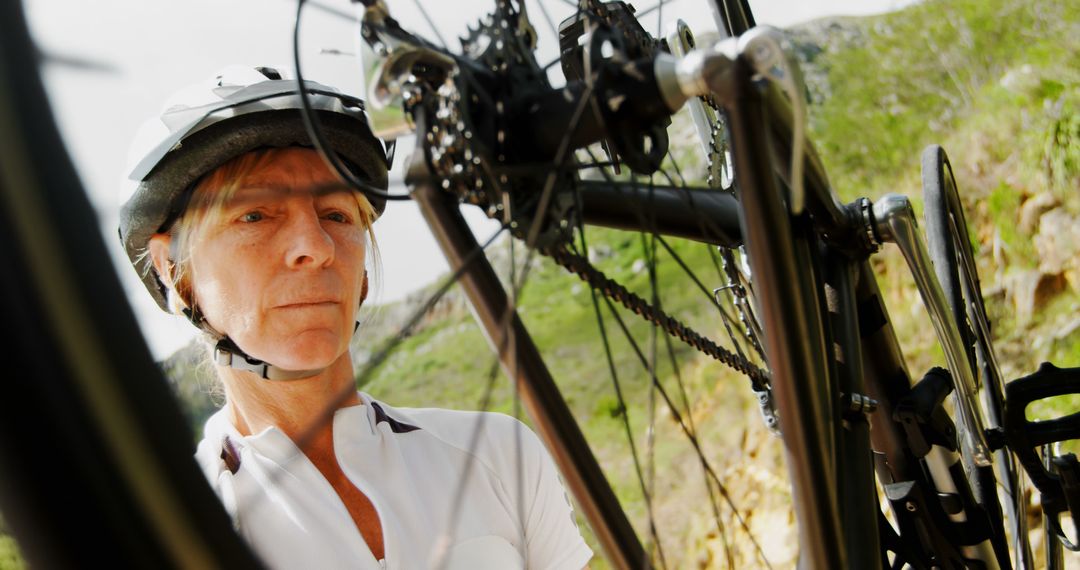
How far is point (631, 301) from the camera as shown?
683mm

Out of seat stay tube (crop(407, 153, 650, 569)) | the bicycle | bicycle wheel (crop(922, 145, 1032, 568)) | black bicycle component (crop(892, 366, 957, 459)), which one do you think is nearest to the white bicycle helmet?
the bicycle

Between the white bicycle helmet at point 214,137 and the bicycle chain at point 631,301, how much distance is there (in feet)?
1.36

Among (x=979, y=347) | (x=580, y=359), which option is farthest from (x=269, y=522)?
(x=580, y=359)

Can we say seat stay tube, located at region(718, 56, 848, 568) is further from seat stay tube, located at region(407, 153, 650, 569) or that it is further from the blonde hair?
the blonde hair

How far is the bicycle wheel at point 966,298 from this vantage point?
4.55ft

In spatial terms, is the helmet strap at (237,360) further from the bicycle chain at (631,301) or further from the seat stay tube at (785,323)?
the seat stay tube at (785,323)

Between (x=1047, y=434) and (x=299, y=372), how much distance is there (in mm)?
989

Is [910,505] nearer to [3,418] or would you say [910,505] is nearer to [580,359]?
[3,418]

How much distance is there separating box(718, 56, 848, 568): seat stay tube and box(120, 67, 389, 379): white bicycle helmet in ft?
1.89

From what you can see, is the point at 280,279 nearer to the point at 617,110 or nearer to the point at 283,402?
the point at 283,402

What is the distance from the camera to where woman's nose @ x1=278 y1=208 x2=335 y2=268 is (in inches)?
38.7

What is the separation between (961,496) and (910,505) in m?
0.11

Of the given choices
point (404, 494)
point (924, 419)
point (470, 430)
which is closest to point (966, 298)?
point (924, 419)

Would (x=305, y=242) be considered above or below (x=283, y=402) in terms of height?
above
